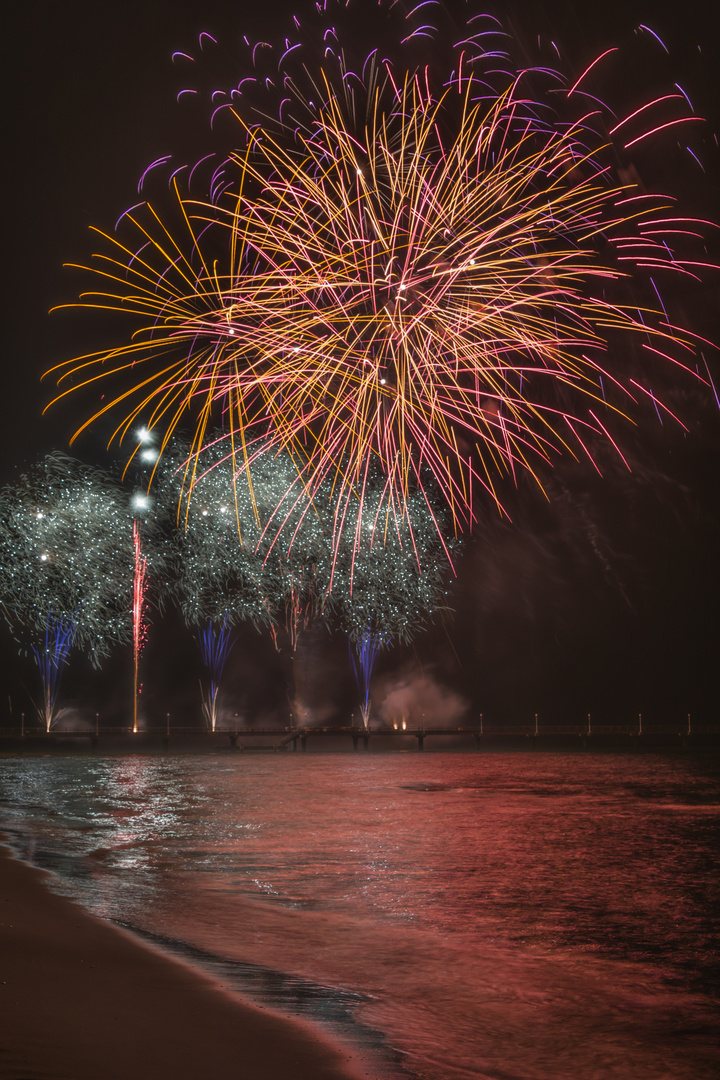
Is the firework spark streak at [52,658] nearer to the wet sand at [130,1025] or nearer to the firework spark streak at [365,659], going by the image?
the firework spark streak at [365,659]

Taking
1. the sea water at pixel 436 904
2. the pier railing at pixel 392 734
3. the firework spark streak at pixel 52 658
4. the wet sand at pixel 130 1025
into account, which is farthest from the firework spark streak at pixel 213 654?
the wet sand at pixel 130 1025

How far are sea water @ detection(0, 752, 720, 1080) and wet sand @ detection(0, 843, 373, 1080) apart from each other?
552 millimetres

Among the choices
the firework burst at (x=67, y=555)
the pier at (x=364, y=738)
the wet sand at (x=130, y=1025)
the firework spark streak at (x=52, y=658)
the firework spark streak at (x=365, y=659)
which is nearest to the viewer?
the wet sand at (x=130, y=1025)

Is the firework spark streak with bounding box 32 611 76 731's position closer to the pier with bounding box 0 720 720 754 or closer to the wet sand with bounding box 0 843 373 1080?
the pier with bounding box 0 720 720 754

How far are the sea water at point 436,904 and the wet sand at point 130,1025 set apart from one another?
0.55 meters

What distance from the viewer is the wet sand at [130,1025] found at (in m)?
7.11

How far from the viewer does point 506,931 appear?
44.1 ft

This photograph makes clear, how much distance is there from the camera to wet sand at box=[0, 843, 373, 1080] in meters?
7.11

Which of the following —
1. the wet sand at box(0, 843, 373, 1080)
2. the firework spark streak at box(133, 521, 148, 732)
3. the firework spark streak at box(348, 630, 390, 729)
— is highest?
the firework spark streak at box(133, 521, 148, 732)

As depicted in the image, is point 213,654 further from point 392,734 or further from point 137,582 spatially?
point 392,734

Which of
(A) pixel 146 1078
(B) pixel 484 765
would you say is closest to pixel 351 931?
(A) pixel 146 1078

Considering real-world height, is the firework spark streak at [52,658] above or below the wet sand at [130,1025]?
above

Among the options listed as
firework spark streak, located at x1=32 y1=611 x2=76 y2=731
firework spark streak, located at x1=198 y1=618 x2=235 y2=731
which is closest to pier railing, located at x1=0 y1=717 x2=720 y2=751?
firework spark streak, located at x1=32 y1=611 x2=76 y2=731

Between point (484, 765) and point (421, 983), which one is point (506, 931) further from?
point (484, 765)
